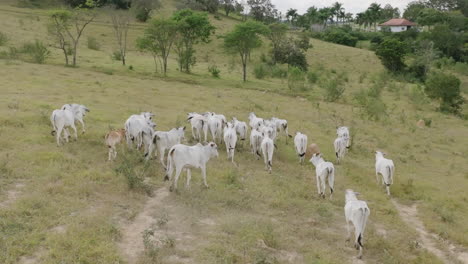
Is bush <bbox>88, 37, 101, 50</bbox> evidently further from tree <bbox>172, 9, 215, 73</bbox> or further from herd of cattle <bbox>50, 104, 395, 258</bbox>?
herd of cattle <bbox>50, 104, 395, 258</bbox>

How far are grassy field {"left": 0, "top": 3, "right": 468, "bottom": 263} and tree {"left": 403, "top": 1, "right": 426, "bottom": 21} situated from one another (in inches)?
3406

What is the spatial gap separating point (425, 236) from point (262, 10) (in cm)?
7705

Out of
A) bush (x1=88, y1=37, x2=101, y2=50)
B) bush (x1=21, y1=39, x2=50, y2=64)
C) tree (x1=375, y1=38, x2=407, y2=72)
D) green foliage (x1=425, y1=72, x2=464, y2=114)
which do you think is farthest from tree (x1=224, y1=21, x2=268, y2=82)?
tree (x1=375, y1=38, x2=407, y2=72)

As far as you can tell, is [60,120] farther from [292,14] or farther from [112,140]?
[292,14]

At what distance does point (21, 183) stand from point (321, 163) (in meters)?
7.66

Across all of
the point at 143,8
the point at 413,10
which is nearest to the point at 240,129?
the point at 143,8

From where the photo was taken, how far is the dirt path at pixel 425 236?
8802 millimetres

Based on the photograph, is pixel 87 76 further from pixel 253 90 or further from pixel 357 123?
pixel 357 123

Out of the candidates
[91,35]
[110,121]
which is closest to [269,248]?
[110,121]

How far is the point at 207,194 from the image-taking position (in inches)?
403

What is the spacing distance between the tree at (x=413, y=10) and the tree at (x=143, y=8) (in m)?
64.8

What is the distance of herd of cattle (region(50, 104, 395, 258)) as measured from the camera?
982cm

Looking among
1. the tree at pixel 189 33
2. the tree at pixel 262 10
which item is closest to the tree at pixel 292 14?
the tree at pixel 262 10

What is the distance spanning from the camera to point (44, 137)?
13219mm
